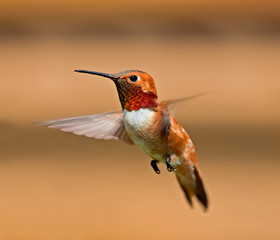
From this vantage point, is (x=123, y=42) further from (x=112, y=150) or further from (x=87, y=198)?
(x=87, y=198)

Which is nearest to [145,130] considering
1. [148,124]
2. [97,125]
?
[148,124]

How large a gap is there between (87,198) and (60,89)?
519 mm

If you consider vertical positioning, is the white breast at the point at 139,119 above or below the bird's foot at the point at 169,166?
above

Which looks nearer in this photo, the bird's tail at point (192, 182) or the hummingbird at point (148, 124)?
the hummingbird at point (148, 124)

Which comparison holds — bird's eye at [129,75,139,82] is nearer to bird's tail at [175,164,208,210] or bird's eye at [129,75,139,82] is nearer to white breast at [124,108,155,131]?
white breast at [124,108,155,131]

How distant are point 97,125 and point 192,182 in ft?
0.89

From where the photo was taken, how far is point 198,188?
114 centimetres

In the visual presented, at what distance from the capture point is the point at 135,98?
1.00m

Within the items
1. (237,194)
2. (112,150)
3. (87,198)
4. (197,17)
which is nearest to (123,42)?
(197,17)

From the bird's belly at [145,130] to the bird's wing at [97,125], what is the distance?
0.31 ft

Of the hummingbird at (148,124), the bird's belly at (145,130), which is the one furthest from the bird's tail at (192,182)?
the bird's belly at (145,130)

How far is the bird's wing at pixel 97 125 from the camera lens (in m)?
1.04

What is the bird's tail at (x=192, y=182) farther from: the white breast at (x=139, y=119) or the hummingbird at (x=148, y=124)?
the white breast at (x=139, y=119)

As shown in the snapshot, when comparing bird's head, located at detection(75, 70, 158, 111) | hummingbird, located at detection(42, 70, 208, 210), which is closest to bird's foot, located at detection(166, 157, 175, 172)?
hummingbird, located at detection(42, 70, 208, 210)
